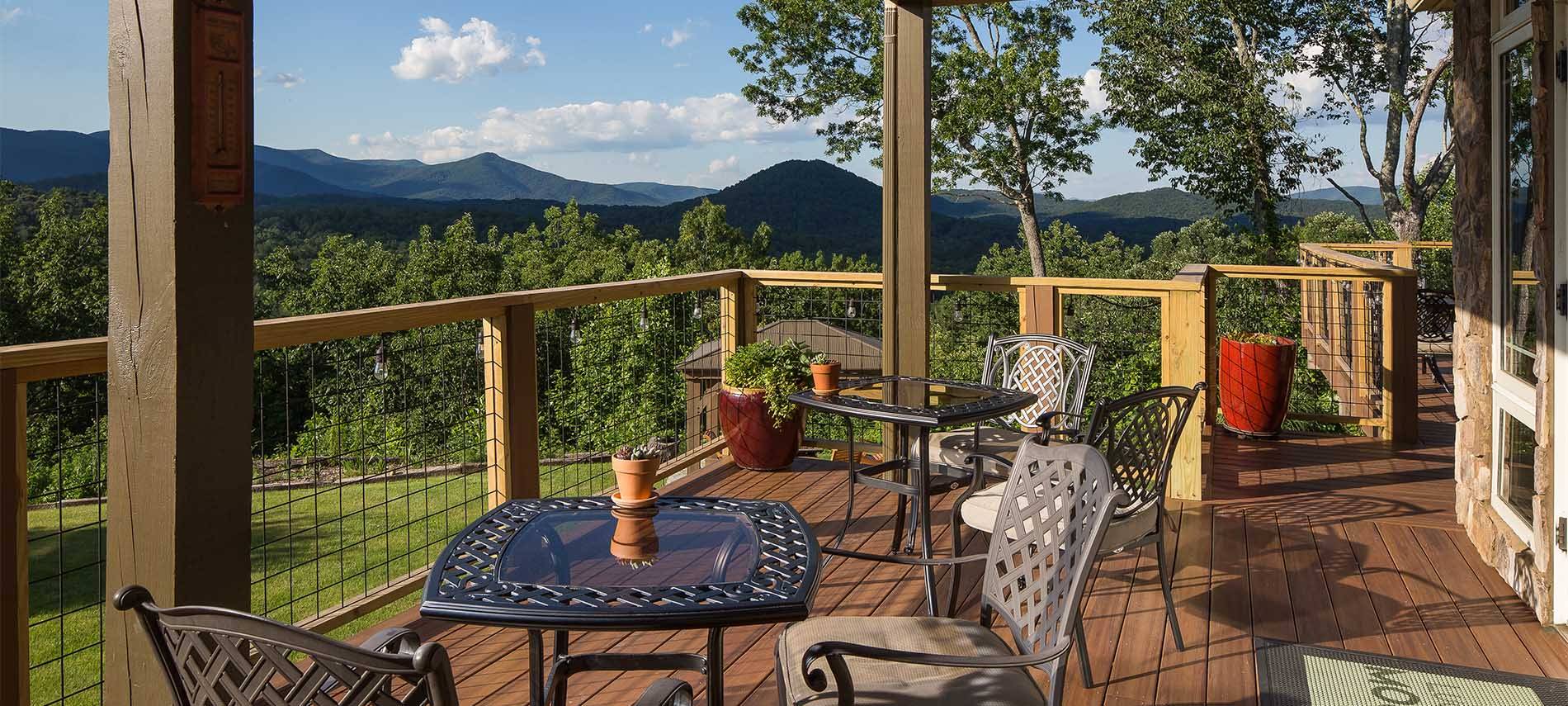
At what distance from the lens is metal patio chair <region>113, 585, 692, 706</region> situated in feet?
3.99

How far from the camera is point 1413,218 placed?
17078mm

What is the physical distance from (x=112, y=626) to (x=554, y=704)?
2.63 feet

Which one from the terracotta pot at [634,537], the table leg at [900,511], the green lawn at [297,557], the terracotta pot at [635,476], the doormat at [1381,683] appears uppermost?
the terracotta pot at [635,476]

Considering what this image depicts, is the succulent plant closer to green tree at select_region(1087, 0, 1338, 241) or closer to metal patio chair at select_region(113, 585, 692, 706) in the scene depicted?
metal patio chair at select_region(113, 585, 692, 706)

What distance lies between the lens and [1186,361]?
16.3 feet

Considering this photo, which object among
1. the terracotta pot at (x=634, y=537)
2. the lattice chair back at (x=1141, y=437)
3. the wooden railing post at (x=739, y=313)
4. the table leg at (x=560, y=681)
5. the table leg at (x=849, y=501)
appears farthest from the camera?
the wooden railing post at (x=739, y=313)

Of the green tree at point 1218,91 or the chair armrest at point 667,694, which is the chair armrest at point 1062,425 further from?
the green tree at point 1218,91

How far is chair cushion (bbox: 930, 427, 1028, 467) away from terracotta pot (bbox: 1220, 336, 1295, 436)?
8.88 ft

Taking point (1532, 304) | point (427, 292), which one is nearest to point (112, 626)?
point (1532, 304)

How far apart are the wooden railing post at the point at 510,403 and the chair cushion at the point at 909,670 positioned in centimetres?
202

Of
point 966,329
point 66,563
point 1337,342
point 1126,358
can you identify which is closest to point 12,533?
point 966,329

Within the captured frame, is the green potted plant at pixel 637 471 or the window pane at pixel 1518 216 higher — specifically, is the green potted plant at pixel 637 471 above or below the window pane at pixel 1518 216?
below

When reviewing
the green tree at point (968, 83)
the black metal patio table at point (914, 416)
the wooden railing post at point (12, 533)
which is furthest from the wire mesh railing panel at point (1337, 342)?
the green tree at point (968, 83)

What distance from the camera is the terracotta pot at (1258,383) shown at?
6340mm
